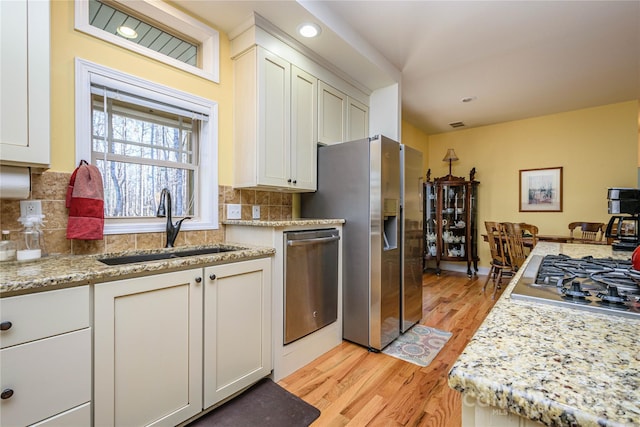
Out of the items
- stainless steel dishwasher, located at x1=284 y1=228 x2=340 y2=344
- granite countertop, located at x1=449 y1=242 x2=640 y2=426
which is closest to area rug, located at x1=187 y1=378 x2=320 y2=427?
stainless steel dishwasher, located at x1=284 y1=228 x2=340 y2=344

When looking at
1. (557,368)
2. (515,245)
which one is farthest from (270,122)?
(515,245)

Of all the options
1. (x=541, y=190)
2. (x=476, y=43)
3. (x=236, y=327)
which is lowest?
(x=236, y=327)

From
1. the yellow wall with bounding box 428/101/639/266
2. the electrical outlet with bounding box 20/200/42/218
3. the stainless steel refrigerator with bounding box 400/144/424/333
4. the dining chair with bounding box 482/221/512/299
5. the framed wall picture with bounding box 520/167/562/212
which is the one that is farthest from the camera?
the framed wall picture with bounding box 520/167/562/212

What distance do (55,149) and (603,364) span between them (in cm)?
229

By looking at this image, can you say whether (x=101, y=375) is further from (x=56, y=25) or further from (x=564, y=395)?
(x=56, y=25)

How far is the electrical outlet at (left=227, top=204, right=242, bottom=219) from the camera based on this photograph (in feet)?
7.72

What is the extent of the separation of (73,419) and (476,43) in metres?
3.77

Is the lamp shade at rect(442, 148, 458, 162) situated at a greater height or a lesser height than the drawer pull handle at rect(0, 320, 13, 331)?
greater

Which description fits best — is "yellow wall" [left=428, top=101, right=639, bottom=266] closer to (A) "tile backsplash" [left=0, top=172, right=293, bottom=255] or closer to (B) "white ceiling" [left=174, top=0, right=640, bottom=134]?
(B) "white ceiling" [left=174, top=0, right=640, bottom=134]

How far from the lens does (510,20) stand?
7.79 ft

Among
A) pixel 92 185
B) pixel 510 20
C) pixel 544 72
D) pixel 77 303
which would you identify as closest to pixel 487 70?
pixel 544 72

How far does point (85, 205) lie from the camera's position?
5.15ft

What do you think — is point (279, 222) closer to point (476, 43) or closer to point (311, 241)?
point (311, 241)

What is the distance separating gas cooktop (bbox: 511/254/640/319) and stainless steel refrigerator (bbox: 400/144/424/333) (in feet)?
4.68
